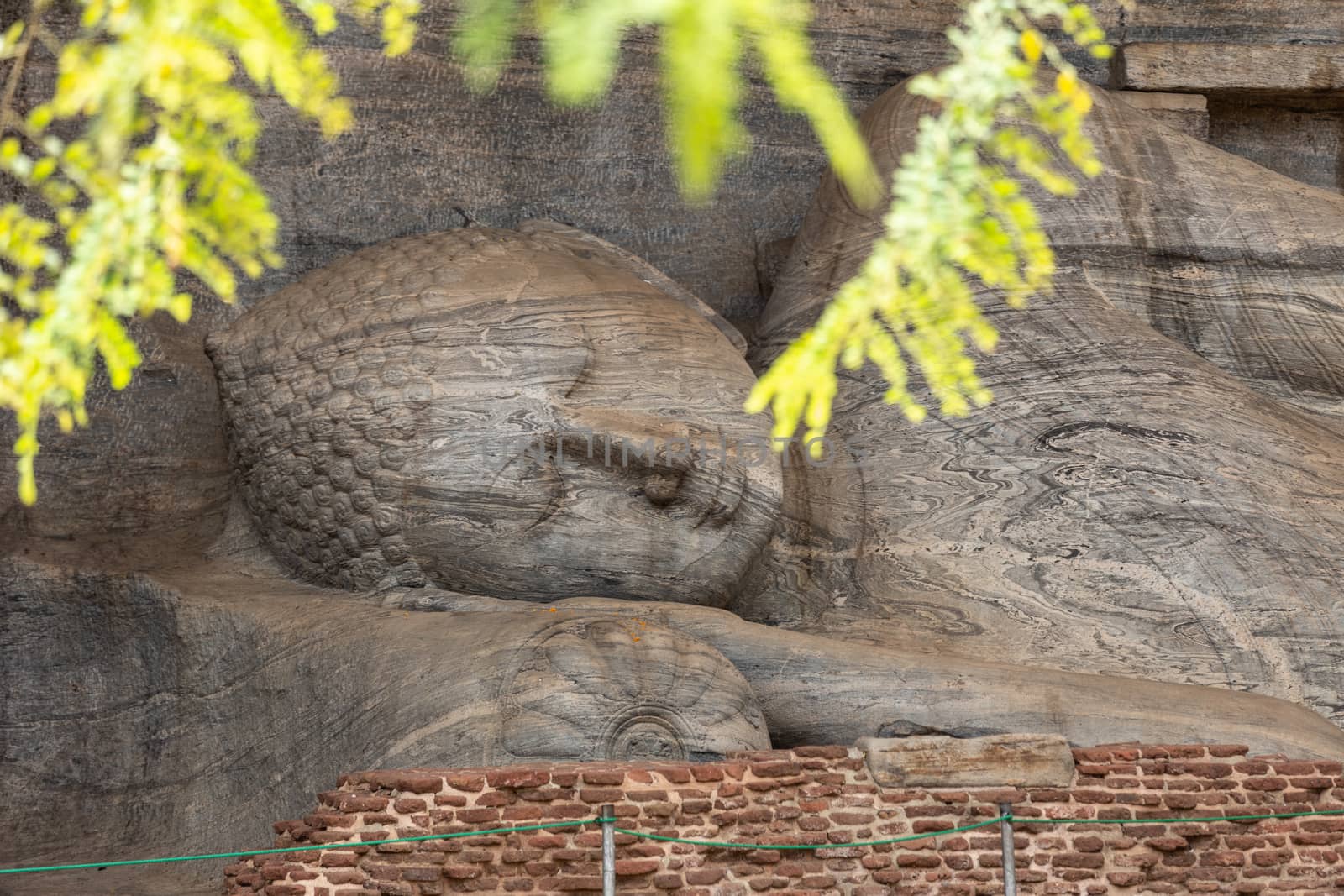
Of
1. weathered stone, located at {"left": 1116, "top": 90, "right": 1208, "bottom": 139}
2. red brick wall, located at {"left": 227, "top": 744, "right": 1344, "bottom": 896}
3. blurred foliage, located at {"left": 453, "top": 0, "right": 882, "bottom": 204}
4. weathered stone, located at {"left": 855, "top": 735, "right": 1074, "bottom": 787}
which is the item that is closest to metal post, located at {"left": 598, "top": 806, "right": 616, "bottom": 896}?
red brick wall, located at {"left": 227, "top": 744, "right": 1344, "bottom": 896}

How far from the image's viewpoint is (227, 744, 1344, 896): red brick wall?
4.48 meters

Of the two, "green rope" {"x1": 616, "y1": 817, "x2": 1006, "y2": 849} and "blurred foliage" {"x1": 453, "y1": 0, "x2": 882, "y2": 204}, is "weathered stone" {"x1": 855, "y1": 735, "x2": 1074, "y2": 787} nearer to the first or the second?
"green rope" {"x1": 616, "y1": 817, "x2": 1006, "y2": 849}

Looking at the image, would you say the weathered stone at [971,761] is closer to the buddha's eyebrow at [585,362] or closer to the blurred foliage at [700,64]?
the buddha's eyebrow at [585,362]

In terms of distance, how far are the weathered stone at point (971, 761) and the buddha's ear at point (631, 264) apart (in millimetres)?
1934

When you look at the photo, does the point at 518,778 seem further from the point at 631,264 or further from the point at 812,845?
the point at 631,264

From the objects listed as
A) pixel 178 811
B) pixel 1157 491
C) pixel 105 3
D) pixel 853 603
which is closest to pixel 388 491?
pixel 178 811

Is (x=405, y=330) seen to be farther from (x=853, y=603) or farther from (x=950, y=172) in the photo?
(x=950, y=172)

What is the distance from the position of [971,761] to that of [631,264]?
241 centimetres

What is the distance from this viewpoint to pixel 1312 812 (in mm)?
5012

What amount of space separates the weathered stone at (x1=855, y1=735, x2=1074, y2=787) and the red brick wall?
1.4 inches

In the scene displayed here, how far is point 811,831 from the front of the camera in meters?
4.74

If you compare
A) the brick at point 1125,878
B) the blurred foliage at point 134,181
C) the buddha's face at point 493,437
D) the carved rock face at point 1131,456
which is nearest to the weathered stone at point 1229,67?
the carved rock face at point 1131,456

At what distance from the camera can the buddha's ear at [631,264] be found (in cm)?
647

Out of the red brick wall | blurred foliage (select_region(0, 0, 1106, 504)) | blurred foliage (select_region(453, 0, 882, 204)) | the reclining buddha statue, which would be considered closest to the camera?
blurred foliage (select_region(453, 0, 882, 204))
